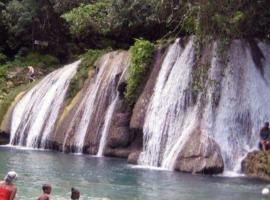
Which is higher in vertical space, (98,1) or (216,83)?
(98,1)

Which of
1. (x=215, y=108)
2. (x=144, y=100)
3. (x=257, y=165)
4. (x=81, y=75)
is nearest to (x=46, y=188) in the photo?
(x=257, y=165)

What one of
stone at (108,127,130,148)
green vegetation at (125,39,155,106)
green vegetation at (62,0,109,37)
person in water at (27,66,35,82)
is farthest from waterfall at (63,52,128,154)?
person in water at (27,66,35,82)

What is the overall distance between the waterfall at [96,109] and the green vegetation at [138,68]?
3.94 feet

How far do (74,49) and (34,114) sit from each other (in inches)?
389

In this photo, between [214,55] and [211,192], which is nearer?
[211,192]

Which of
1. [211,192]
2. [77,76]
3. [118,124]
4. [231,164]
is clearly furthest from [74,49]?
[211,192]

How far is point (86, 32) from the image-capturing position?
34.5 metres

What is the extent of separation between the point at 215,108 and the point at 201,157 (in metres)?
2.59

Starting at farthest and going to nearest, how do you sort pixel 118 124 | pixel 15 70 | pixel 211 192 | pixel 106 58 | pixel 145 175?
1. pixel 15 70
2. pixel 106 58
3. pixel 118 124
4. pixel 145 175
5. pixel 211 192

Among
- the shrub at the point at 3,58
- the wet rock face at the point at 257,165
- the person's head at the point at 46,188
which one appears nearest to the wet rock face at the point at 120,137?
the wet rock face at the point at 257,165

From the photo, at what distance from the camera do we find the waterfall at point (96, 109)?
2717 centimetres

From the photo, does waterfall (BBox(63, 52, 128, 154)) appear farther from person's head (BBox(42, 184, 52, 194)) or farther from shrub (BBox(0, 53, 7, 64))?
person's head (BBox(42, 184, 52, 194))

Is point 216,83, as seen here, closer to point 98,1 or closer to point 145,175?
point 145,175

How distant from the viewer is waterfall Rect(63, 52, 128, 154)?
1070 inches
